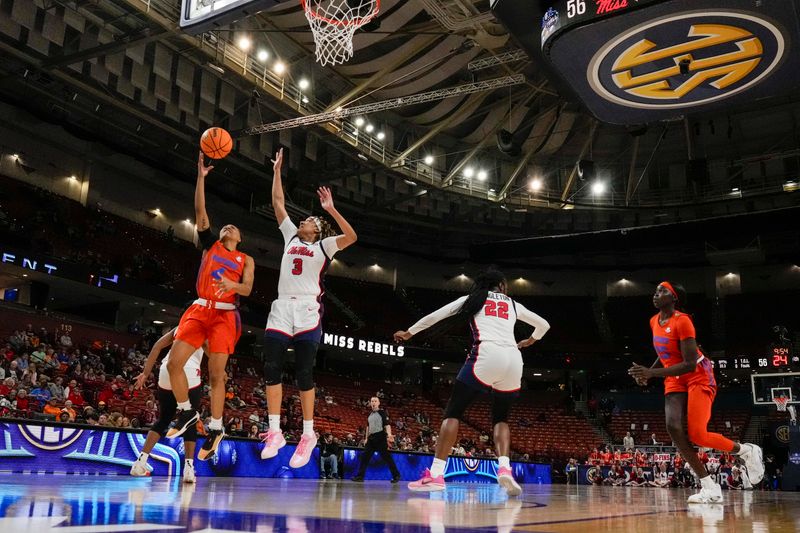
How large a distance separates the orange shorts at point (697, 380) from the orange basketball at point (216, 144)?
16.5 ft

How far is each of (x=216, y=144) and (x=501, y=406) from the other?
4048 mm

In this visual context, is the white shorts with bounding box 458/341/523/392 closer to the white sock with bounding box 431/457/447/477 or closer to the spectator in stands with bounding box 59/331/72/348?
the white sock with bounding box 431/457/447/477

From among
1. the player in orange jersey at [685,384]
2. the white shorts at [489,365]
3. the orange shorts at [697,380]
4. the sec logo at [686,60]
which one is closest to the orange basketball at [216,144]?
the white shorts at [489,365]

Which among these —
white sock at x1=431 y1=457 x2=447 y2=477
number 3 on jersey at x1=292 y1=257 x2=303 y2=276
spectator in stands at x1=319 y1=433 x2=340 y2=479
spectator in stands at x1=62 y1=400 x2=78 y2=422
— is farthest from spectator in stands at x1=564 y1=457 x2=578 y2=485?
number 3 on jersey at x1=292 y1=257 x2=303 y2=276

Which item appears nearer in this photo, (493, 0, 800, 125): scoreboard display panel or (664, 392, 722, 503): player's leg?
(664, 392, 722, 503): player's leg

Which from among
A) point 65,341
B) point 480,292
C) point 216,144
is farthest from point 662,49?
point 65,341

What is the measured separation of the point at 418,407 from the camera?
31.2 m

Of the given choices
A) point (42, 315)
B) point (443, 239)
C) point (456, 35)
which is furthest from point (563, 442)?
point (42, 315)

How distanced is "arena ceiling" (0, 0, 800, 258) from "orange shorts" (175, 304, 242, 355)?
748 cm

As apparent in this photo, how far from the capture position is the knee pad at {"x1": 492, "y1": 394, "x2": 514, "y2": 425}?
20.0 feet

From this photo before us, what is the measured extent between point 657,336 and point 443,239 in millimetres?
31749

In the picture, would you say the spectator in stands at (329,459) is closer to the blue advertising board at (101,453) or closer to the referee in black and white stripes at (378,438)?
the blue advertising board at (101,453)

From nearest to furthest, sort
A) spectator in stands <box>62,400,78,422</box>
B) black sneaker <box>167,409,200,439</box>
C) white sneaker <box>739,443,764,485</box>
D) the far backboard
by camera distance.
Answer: white sneaker <box>739,443,764,485</box> → black sneaker <box>167,409,200,439</box> → spectator in stands <box>62,400,78,422</box> → the far backboard

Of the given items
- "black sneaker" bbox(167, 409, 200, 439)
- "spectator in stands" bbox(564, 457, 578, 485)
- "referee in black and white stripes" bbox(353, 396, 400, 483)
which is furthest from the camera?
"spectator in stands" bbox(564, 457, 578, 485)
